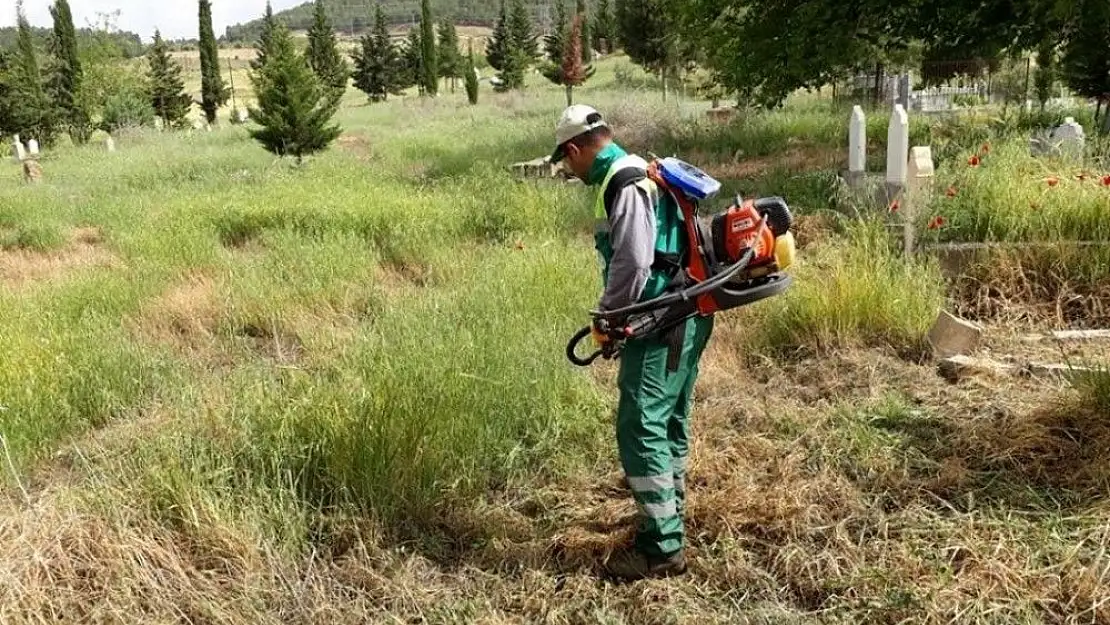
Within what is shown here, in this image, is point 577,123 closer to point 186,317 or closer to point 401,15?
point 186,317

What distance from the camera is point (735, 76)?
11500 millimetres

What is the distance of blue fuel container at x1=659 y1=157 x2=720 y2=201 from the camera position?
2652 millimetres

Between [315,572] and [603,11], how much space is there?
226 feet

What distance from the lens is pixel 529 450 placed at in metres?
3.58

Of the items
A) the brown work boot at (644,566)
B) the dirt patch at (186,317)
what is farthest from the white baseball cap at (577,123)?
the dirt patch at (186,317)

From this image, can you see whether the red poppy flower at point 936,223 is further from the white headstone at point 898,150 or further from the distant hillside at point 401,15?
the distant hillside at point 401,15

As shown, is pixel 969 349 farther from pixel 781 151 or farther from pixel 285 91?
pixel 285 91

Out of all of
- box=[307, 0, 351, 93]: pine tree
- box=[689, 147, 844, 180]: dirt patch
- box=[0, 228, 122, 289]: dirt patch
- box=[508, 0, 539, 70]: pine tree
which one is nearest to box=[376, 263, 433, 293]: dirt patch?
box=[0, 228, 122, 289]: dirt patch

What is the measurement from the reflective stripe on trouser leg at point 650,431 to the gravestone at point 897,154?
166 inches

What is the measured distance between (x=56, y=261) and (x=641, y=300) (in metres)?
8.01

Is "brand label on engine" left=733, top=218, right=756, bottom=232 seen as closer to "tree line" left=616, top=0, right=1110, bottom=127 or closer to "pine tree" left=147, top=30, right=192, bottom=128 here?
"tree line" left=616, top=0, right=1110, bottom=127

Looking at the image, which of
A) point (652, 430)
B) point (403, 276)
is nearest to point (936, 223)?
point (652, 430)

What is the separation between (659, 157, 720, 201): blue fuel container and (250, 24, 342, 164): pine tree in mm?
15231

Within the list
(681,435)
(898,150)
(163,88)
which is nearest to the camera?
(681,435)
